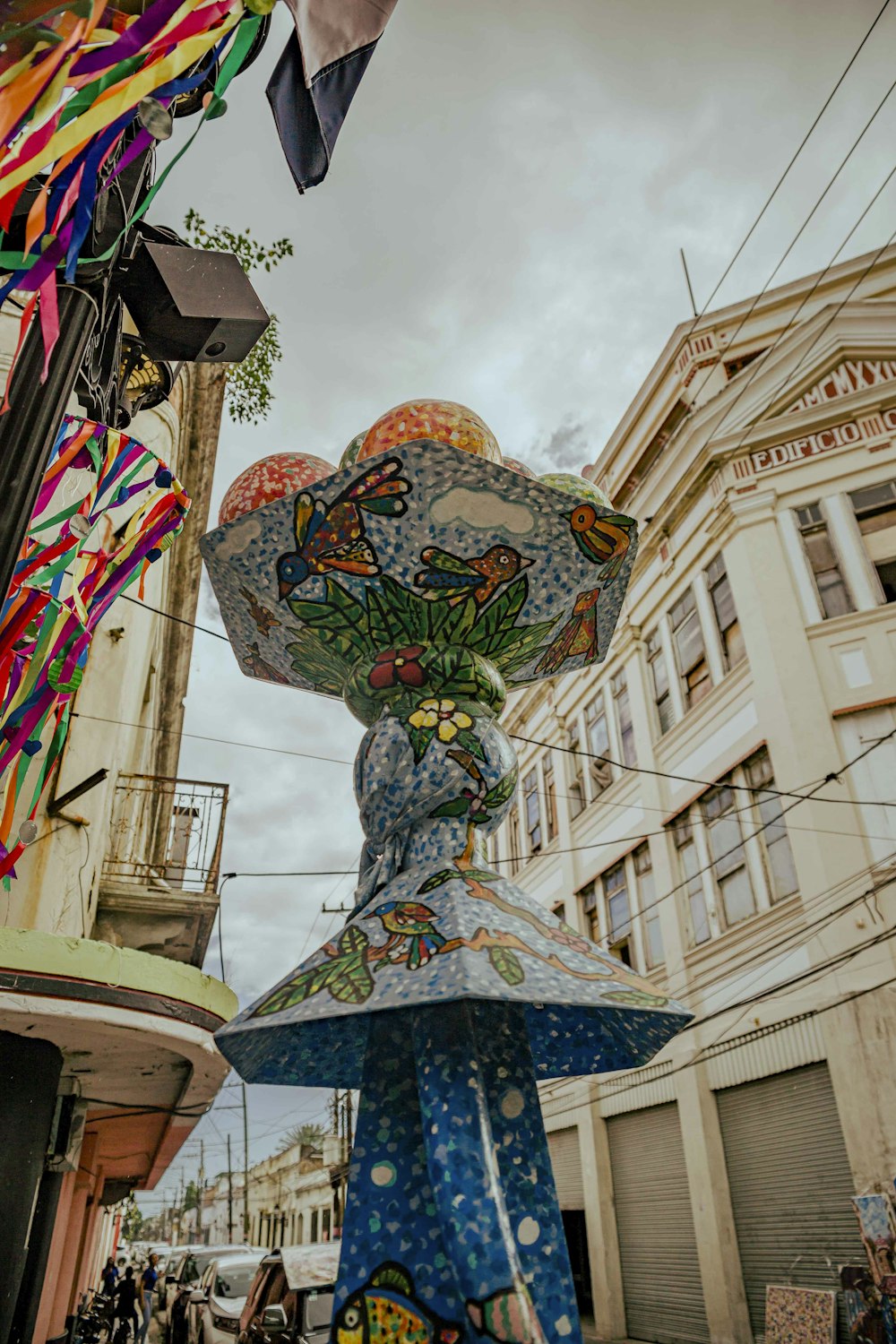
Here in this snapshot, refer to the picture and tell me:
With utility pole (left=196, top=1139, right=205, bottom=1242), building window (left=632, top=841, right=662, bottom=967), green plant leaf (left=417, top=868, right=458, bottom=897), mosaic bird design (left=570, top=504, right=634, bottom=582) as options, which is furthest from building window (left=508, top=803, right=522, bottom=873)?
utility pole (left=196, top=1139, right=205, bottom=1242)

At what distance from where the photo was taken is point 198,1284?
1244cm

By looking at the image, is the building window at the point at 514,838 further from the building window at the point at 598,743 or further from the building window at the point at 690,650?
the building window at the point at 690,650

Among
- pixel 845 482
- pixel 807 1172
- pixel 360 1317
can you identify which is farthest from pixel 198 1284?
pixel 845 482

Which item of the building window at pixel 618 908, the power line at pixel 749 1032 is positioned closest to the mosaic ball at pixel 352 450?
the power line at pixel 749 1032

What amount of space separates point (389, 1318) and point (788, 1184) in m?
10.4

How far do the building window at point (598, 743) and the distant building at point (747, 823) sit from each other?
6cm

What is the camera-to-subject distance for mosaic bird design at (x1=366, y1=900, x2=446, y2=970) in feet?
6.42

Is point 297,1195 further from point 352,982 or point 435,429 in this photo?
point 435,429

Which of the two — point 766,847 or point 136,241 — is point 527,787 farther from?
point 136,241

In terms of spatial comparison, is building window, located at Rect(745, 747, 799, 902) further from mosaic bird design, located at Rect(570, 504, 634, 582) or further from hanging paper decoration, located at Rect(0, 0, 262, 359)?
hanging paper decoration, located at Rect(0, 0, 262, 359)

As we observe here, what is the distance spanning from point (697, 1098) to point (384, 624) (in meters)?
11.6

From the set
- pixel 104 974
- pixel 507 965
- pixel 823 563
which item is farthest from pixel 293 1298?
pixel 823 563

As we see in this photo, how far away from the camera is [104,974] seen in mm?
4449

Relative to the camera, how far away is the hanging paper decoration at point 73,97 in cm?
168
